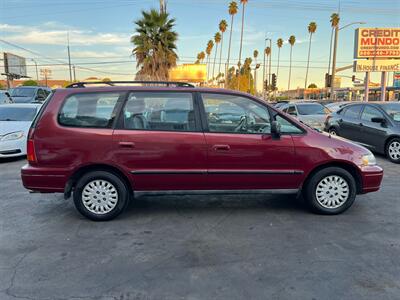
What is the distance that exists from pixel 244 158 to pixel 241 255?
4.30 ft

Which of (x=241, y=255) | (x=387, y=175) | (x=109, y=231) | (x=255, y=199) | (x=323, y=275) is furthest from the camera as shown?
(x=387, y=175)

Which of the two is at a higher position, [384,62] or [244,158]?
[384,62]

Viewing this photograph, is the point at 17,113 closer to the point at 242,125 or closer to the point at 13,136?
the point at 13,136

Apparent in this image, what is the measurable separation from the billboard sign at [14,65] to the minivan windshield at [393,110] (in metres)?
62.7

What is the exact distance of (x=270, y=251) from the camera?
3379 mm

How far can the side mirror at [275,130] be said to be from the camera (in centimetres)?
413

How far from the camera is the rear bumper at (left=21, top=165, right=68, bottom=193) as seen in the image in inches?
160

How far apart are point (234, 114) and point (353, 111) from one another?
6.38 m

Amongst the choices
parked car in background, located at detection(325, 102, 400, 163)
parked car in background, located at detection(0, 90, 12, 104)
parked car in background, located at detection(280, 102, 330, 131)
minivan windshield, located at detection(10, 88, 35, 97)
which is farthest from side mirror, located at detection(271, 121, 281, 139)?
minivan windshield, located at detection(10, 88, 35, 97)

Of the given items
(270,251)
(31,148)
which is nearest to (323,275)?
(270,251)

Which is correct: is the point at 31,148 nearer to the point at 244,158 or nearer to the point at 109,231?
the point at 109,231

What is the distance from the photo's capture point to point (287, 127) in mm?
4270

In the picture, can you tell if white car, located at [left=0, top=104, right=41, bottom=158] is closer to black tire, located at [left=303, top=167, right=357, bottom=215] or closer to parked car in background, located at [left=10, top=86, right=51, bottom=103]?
black tire, located at [left=303, top=167, right=357, bottom=215]

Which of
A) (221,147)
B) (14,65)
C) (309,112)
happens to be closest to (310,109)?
(309,112)
